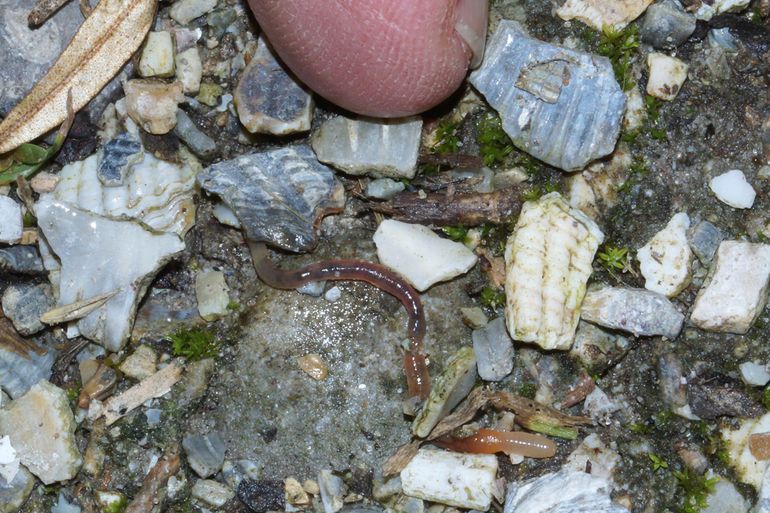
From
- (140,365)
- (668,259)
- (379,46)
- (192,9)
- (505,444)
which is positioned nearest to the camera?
(379,46)

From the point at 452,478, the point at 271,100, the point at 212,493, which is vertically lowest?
the point at 212,493

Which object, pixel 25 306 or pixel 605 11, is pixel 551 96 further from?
pixel 25 306

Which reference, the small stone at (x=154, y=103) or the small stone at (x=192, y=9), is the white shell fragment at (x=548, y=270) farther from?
the small stone at (x=192, y=9)

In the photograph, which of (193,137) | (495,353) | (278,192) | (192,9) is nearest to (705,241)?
(495,353)

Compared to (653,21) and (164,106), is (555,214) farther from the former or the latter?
(164,106)

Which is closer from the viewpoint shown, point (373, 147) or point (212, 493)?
point (212, 493)

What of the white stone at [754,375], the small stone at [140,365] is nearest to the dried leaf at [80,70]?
the small stone at [140,365]

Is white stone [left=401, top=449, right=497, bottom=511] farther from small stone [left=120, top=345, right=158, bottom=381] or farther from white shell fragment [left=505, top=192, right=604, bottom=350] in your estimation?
small stone [left=120, top=345, right=158, bottom=381]
